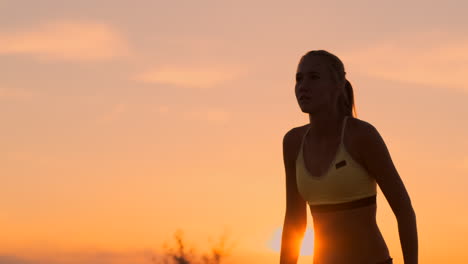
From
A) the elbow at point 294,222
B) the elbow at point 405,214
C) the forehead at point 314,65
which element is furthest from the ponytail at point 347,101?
the elbow at point 294,222

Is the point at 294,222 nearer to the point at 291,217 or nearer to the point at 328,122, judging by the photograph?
the point at 291,217

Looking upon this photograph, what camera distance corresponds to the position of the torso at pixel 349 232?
6.22 meters

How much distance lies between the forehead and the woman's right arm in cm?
73

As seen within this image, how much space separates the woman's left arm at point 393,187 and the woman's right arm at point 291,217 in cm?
86

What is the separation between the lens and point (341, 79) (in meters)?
6.43

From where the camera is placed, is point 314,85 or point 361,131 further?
point 314,85

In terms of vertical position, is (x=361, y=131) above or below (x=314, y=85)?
below

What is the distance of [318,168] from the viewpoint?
21.0 ft

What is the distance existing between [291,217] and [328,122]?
2.79ft

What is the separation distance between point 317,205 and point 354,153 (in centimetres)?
A: 45

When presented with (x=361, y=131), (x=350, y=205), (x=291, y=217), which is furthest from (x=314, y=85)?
(x=291, y=217)

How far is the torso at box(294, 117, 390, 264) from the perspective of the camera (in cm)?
622

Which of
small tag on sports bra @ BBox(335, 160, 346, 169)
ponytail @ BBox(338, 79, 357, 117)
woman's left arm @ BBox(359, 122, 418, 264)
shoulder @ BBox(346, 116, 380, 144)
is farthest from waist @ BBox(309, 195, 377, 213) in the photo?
ponytail @ BBox(338, 79, 357, 117)

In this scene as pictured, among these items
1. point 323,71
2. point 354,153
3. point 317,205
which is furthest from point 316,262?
point 323,71
